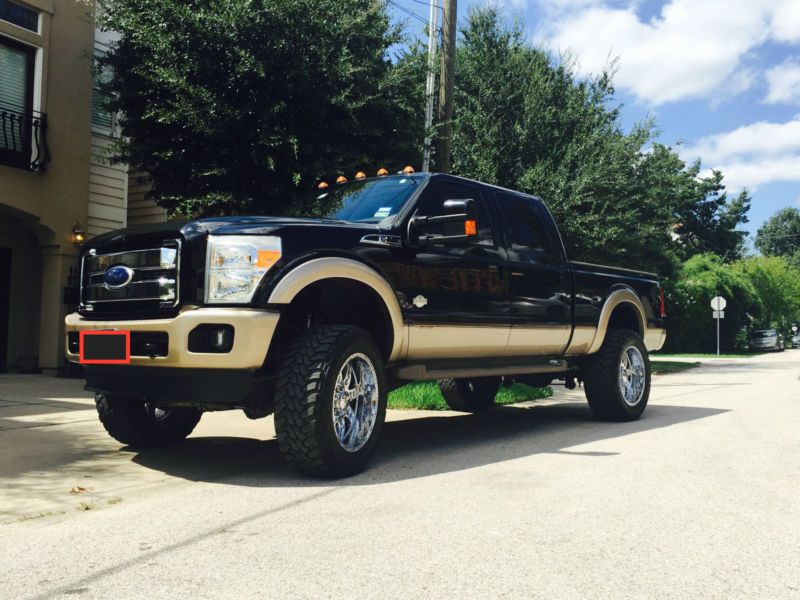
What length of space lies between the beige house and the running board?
8.18 metres

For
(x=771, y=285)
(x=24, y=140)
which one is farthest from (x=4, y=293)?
(x=771, y=285)

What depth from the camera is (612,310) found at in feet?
26.8

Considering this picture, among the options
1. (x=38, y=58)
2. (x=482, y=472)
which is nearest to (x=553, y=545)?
(x=482, y=472)

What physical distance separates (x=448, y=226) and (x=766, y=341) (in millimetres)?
49213

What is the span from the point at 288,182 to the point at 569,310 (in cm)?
514

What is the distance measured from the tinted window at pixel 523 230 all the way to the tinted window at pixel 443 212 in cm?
31

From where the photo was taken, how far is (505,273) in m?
Result: 6.59

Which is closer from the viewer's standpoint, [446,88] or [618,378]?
[618,378]

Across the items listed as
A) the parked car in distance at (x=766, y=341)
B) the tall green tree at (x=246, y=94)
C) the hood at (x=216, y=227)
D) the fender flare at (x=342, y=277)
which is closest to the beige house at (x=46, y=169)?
the tall green tree at (x=246, y=94)

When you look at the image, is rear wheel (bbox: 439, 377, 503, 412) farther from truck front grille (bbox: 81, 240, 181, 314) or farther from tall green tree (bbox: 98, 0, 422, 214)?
truck front grille (bbox: 81, 240, 181, 314)

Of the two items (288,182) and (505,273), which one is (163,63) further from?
(505,273)

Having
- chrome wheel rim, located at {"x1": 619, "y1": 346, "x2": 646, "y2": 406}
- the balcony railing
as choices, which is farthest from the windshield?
the balcony railing

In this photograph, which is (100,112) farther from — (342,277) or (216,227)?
(342,277)

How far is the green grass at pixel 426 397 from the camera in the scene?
945 centimetres
